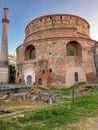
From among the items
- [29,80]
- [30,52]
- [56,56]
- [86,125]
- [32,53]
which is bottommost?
[86,125]

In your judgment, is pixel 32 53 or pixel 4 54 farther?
pixel 4 54

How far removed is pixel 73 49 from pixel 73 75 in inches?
140

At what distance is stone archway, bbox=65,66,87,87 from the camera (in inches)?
958

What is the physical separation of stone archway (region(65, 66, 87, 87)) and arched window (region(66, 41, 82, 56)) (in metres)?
2.01

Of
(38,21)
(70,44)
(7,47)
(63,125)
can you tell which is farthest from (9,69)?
(63,125)

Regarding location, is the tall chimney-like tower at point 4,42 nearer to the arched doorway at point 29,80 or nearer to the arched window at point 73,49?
the arched doorway at point 29,80

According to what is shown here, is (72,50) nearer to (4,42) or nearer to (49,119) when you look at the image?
(4,42)

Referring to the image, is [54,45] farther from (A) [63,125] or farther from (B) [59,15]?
(A) [63,125]

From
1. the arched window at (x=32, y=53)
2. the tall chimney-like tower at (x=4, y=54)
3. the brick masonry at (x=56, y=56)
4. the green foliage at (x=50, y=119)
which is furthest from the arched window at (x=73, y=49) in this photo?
the green foliage at (x=50, y=119)

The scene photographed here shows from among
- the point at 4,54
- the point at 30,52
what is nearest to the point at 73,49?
the point at 30,52

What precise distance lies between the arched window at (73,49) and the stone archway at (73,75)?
2009 millimetres

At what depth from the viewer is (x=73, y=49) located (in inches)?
1033

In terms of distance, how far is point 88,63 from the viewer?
25312 mm

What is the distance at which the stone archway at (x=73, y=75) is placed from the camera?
2433 centimetres
